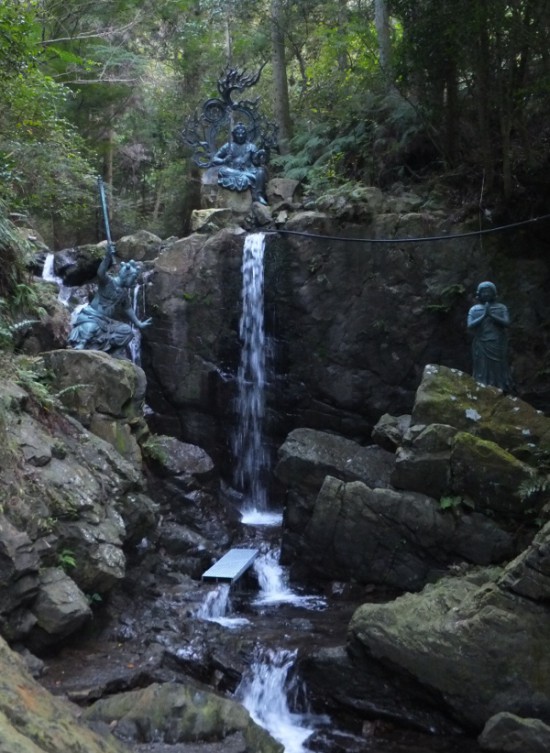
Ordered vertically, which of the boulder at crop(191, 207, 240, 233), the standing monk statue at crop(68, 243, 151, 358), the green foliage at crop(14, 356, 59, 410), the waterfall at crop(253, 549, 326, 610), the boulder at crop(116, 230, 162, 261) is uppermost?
the boulder at crop(191, 207, 240, 233)

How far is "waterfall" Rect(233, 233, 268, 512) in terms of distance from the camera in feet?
42.9

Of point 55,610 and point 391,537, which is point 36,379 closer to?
point 55,610

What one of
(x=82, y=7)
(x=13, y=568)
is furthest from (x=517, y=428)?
(x=82, y=7)

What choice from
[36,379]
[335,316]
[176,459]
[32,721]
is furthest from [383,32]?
[32,721]

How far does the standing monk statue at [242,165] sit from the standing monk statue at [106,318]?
19.5 ft

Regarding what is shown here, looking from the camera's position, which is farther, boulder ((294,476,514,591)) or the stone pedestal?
the stone pedestal

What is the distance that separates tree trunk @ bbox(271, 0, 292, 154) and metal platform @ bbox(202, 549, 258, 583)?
12211mm

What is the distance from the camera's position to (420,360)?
1262cm

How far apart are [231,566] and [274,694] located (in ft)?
8.07

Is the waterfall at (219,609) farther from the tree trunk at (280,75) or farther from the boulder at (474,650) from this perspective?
the tree trunk at (280,75)

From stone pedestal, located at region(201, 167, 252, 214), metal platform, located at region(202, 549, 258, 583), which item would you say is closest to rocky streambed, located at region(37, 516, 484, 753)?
metal platform, located at region(202, 549, 258, 583)

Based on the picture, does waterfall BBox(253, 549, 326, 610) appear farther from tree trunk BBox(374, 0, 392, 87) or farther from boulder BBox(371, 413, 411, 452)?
tree trunk BBox(374, 0, 392, 87)

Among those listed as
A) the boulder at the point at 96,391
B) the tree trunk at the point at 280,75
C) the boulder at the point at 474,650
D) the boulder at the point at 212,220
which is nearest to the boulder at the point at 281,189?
the boulder at the point at 212,220

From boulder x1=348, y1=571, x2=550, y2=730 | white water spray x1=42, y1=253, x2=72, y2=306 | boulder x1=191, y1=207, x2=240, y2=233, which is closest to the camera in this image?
boulder x1=348, y1=571, x2=550, y2=730
